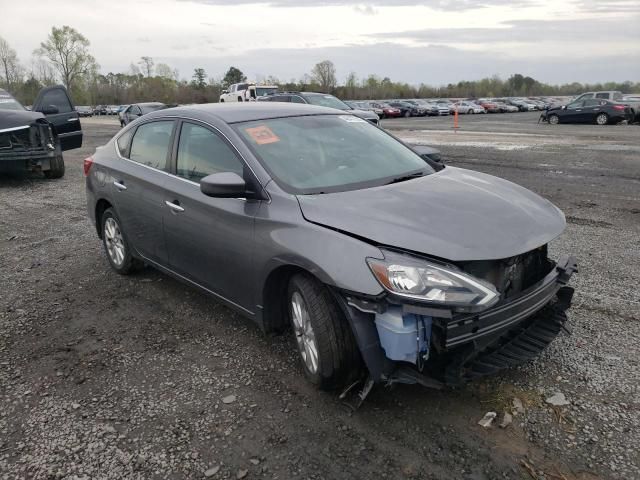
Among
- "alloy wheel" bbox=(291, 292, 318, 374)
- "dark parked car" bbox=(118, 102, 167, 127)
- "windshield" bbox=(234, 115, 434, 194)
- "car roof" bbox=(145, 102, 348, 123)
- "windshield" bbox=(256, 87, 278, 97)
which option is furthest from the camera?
"windshield" bbox=(256, 87, 278, 97)

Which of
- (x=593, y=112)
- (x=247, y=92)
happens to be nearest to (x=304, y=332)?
(x=593, y=112)

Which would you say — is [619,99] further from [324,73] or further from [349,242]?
[324,73]

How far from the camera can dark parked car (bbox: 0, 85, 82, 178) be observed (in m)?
10.2

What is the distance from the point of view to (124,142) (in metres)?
5.10

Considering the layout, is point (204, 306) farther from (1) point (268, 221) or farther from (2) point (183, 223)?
(1) point (268, 221)

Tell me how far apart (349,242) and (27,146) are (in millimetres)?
Result: 9823

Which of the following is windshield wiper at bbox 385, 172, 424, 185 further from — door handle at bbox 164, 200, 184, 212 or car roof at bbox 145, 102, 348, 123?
door handle at bbox 164, 200, 184, 212

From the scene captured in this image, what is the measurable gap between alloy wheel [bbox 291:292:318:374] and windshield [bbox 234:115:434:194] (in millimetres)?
692

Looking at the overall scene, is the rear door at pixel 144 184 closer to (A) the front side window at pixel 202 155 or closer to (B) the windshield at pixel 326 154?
(A) the front side window at pixel 202 155

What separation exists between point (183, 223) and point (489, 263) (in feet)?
7.39

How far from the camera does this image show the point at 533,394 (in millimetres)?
3123

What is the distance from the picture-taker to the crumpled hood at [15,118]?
10094mm

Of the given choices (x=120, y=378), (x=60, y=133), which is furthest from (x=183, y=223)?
(x=60, y=133)

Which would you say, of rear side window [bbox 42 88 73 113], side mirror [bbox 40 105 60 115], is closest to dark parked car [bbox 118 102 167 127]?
rear side window [bbox 42 88 73 113]
